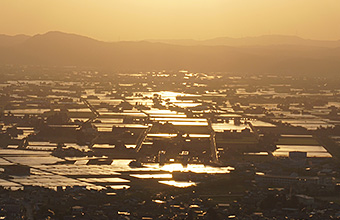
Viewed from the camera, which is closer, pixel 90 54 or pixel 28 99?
pixel 28 99

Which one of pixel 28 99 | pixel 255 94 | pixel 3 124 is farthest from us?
pixel 255 94

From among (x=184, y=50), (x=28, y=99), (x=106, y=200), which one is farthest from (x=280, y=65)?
(x=106, y=200)

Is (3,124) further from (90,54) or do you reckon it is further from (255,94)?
(90,54)

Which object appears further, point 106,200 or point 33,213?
point 106,200

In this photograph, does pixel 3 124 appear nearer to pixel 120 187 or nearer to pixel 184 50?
pixel 120 187

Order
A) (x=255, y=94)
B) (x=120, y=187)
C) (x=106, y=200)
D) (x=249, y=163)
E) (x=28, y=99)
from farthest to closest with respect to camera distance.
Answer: (x=255, y=94) → (x=28, y=99) → (x=249, y=163) → (x=120, y=187) → (x=106, y=200)

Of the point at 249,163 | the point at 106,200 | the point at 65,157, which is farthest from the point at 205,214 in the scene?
the point at 65,157
